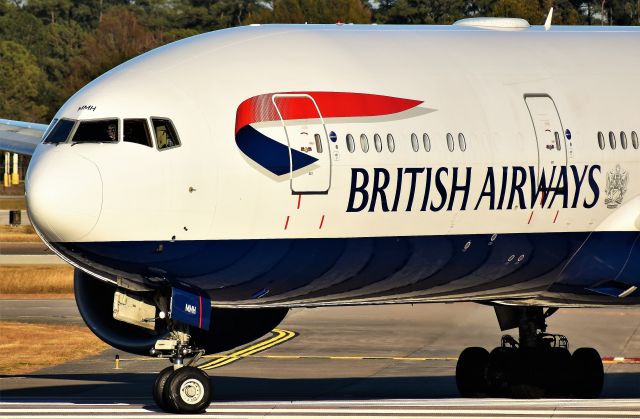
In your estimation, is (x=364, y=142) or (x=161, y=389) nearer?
(x=161, y=389)

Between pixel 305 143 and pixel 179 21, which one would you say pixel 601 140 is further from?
pixel 179 21

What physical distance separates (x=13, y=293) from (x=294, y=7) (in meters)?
75.6

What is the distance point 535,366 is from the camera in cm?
2953

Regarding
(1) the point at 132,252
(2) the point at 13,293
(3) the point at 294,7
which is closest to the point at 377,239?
(1) the point at 132,252

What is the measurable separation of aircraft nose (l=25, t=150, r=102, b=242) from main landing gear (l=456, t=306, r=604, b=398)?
951 cm

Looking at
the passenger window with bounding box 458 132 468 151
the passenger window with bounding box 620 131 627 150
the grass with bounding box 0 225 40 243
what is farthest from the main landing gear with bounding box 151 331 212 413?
the grass with bounding box 0 225 40 243

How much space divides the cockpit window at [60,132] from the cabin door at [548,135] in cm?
723

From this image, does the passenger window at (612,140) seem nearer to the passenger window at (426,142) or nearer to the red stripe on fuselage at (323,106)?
the passenger window at (426,142)

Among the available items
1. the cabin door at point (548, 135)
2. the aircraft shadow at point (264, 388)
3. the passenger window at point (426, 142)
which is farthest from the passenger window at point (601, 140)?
the aircraft shadow at point (264, 388)

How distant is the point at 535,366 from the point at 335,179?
7.30m

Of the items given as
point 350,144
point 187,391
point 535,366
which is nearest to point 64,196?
point 187,391

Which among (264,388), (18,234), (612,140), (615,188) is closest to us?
(615,188)

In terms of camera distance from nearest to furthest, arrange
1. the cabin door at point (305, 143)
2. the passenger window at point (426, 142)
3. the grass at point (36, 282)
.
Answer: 1. the cabin door at point (305, 143)
2. the passenger window at point (426, 142)
3. the grass at point (36, 282)

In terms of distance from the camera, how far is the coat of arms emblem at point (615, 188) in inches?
1047
